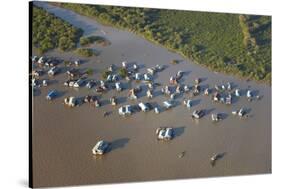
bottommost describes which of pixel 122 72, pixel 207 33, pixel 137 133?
pixel 137 133

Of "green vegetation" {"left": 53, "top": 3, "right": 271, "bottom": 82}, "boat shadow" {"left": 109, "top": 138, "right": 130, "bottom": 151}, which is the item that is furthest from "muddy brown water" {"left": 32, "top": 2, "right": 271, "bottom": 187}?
"green vegetation" {"left": 53, "top": 3, "right": 271, "bottom": 82}

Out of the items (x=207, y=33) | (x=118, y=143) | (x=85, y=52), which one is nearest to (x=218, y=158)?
(x=118, y=143)

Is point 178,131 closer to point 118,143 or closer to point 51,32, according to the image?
point 118,143

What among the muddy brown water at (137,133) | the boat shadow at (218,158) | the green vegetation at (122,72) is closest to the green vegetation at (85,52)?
the muddy brown water at (137,133)

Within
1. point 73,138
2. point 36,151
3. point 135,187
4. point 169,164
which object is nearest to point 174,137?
point 169,164

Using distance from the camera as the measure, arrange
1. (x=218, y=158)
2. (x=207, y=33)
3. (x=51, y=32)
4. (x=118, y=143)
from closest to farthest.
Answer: (x=51, y=32) → (x=118, y=143) → (x=218, y=158) → (x=207, y=33)

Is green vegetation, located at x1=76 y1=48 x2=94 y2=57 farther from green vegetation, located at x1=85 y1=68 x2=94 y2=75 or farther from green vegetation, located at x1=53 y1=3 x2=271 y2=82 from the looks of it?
green vegetation, located at x1=53 y1=3 x2=271 y2=82

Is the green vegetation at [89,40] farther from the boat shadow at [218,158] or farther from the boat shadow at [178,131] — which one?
the boat shadow at [218,158]
